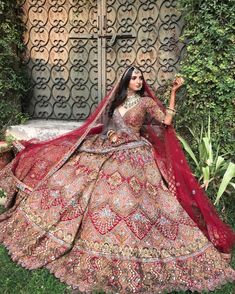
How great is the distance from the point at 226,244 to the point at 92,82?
3557mm

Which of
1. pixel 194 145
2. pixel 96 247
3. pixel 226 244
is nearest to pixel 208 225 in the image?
A: pixel 226 244

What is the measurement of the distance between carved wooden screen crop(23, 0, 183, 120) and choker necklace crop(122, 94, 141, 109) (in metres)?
1.94

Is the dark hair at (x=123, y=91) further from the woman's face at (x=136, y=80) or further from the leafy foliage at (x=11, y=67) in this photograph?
the leafy foliage at (x=11, y=67)

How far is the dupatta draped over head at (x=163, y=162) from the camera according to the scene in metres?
3.65

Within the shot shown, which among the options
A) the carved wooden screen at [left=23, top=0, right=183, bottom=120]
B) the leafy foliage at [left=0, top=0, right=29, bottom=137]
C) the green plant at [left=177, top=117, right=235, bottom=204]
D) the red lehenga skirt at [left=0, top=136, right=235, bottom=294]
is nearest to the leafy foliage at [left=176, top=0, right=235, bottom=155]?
the green plant at [left=177, top=117, right=235, bottom=204]

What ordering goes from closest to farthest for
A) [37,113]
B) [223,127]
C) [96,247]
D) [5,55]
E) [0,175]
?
1. [96,247]
2. [0,175]
3. [223,127]
4. [5,55]
5. [37,113]

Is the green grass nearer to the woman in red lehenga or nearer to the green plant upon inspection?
the woman in red lehenga

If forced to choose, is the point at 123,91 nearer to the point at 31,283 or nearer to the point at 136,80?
the point at 136,80

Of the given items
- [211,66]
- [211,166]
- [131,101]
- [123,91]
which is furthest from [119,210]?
[211,66]

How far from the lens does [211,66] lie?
467 cm

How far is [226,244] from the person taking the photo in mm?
3605

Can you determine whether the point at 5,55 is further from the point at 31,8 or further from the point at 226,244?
the point at 226,244

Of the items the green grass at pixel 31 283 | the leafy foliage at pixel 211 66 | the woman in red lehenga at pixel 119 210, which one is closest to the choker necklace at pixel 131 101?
the woman in red lehenga at pixel 119 210

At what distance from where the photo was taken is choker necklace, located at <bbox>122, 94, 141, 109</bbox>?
3987 mm
